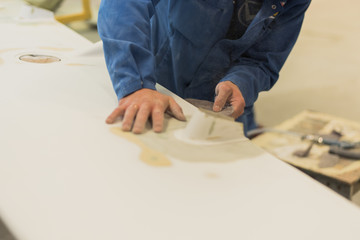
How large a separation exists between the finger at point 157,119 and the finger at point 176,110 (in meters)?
0.04

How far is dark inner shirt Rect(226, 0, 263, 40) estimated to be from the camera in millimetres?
867

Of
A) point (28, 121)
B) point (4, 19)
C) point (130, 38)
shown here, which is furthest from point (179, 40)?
point (4, 19)

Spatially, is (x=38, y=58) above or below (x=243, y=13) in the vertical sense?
below

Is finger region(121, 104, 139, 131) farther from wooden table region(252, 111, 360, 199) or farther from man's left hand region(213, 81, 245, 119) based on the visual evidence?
wooden table region(252, 111, 360, 199)

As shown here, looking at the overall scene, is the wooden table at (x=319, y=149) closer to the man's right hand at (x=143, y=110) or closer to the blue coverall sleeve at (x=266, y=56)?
the blue coverall sleeve at (x=266, y=56)

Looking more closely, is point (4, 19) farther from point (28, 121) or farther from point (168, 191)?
point (168, 191)

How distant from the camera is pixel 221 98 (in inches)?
31.5

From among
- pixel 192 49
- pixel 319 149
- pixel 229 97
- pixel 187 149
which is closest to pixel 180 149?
pixel 187 149

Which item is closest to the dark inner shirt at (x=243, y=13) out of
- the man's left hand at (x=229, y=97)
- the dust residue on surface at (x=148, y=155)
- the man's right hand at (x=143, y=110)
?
the man's left hand at (x=229, y=97)

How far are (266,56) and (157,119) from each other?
374 millimetres

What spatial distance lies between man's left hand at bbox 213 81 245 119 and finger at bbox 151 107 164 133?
152 mm

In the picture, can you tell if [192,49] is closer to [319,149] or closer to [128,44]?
[128,44]

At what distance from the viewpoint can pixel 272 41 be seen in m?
0.92

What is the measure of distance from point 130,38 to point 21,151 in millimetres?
294
